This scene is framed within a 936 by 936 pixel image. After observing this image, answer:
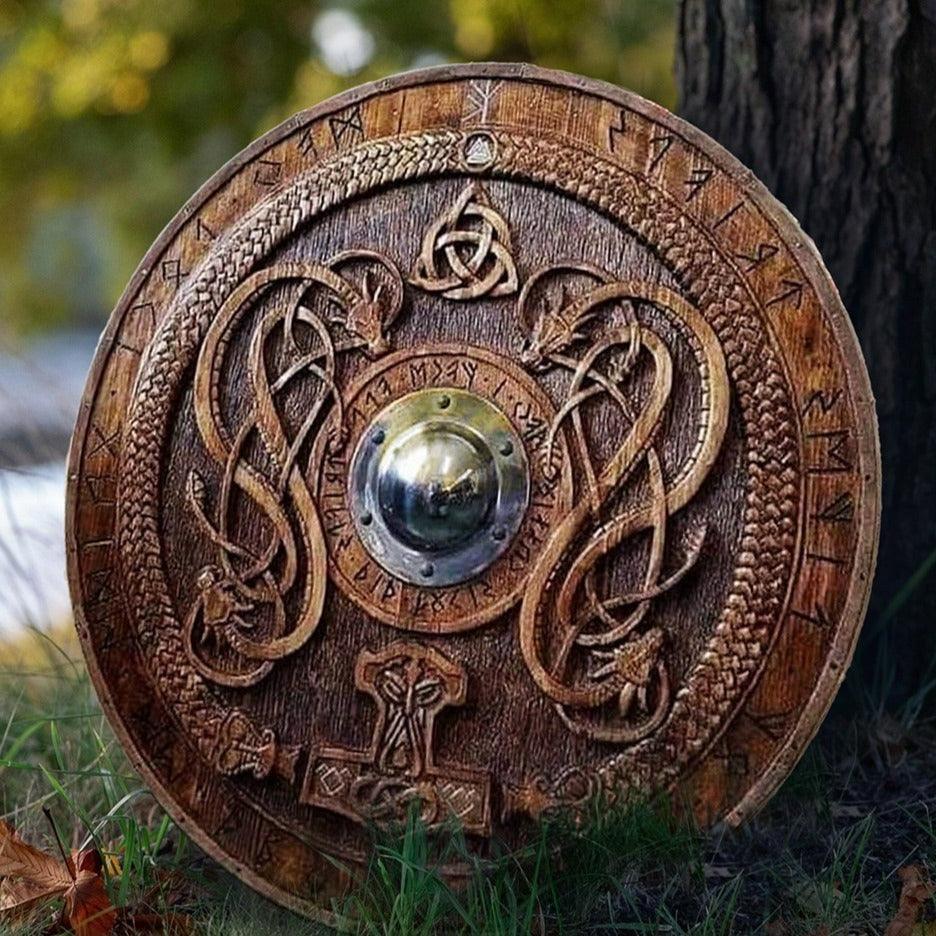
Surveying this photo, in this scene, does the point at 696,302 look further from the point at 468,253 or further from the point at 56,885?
the point at 56,885

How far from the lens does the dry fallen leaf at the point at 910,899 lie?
234 centimetres

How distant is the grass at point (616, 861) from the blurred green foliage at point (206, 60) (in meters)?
3.13

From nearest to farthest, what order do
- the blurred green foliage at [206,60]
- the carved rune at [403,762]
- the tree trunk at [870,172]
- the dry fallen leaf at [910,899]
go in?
the dry fallen leaf at [910,899] → the carved rune at [403,762] → the tree trunk at [870,172] → the blurred green foliage at [206,60]

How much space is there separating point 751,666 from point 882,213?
1015 millimetres

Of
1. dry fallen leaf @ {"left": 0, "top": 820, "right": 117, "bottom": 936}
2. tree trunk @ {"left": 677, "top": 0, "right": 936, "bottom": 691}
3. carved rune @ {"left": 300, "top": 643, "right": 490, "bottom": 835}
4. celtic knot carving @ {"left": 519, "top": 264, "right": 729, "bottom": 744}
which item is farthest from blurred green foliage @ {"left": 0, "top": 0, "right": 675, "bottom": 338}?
dry fallen leaf @ {"left": 0, "top": 820, "right": 117, "bottom": 936}

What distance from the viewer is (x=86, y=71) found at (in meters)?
5.71

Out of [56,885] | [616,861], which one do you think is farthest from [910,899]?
[56,885]

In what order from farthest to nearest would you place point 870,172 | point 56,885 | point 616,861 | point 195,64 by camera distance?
point 195,64 < point 870,172 < point 56,885 < point 616,861

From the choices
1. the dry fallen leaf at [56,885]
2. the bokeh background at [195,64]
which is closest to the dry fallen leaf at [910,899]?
the dry fallen leaf at [56,885]

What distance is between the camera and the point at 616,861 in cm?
235

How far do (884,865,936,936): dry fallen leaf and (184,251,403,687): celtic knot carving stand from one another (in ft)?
3.11

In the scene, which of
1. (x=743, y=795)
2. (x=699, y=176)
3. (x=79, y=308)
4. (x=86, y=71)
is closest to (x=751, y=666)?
(x=743, y=795)

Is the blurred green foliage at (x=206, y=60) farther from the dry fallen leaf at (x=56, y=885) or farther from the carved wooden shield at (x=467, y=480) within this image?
the dry fallen leaf at (x=56, y=885)

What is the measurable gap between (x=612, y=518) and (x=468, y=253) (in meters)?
0.46
